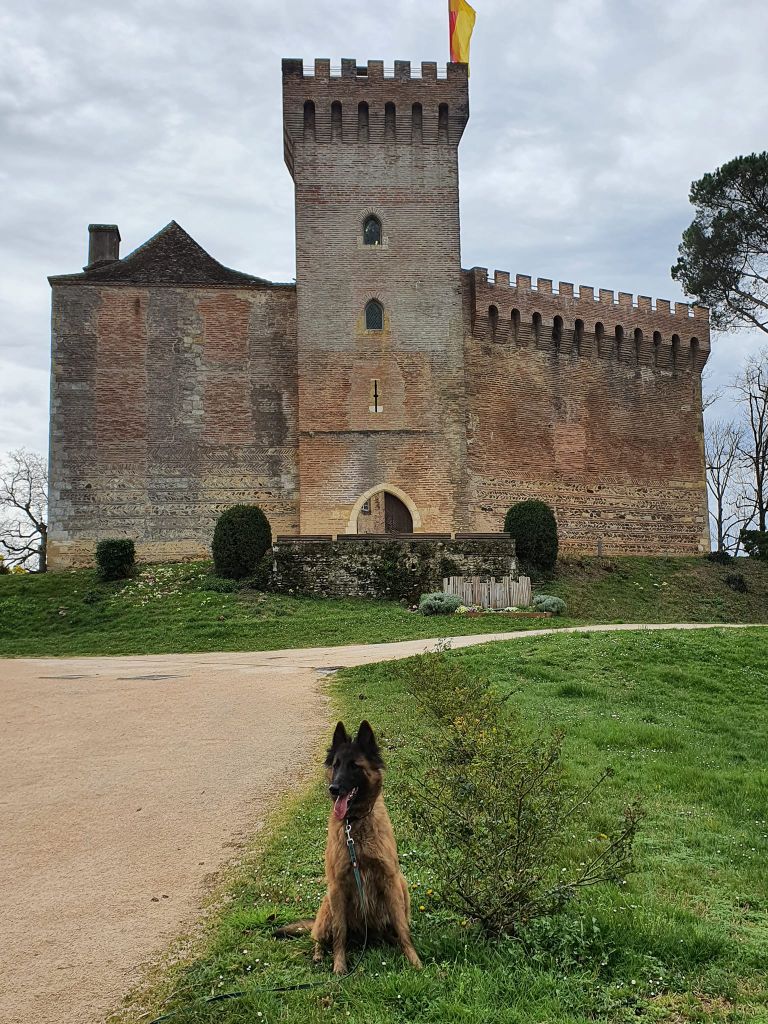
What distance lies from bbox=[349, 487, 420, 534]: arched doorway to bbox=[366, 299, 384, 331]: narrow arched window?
17.2 ft

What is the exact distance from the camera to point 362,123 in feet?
97.0

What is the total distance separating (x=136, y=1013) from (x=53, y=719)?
22.4ft

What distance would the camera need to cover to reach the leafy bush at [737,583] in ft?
91.0

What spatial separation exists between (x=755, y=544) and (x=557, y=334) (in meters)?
10.0

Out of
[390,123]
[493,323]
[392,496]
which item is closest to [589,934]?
[392,496]

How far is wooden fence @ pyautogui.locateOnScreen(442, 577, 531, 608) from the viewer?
22.1 m

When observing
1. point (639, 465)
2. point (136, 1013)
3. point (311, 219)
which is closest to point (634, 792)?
point (136, 1013)

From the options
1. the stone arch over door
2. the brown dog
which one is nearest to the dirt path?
the brown dog

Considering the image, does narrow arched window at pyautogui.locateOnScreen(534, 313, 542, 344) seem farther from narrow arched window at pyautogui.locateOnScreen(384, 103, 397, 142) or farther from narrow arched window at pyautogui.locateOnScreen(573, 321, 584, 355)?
narrow arched window at pyautogui.locateOnScreen(384, 103, 397, 142)

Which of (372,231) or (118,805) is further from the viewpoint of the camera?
(372,231)

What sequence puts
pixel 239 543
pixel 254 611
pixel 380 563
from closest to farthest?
1. pixel 254 611
2. pixel 380 563
3. pixel 239 543

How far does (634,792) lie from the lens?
6.71m

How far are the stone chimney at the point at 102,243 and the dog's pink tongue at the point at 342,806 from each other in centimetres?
3147

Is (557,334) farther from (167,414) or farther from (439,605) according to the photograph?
(439,605)
